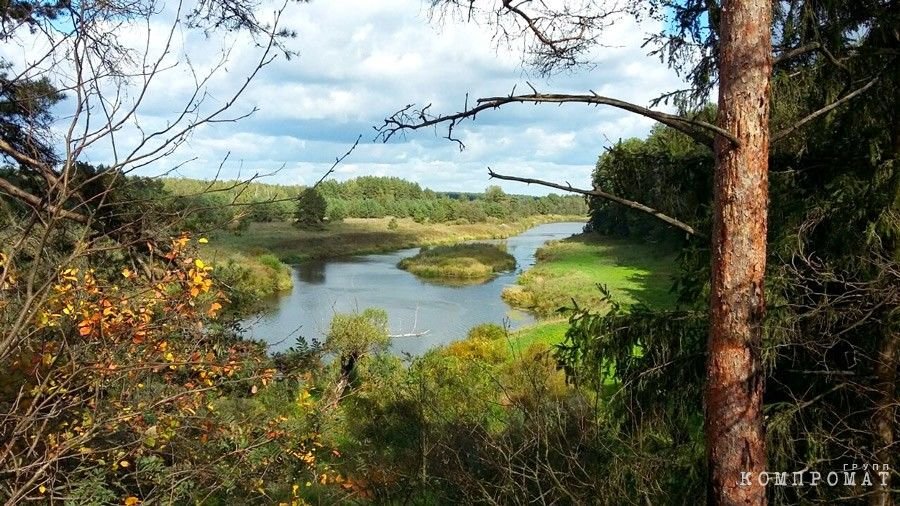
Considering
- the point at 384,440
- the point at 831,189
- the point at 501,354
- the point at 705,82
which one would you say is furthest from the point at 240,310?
the point at 501,354

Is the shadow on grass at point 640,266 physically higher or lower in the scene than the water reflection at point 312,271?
higher

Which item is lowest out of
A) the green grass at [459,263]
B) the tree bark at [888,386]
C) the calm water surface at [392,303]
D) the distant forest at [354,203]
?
the calm water surface at [392,303]

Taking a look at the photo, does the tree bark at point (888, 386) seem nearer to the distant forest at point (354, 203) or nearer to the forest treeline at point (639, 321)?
the forest treeline at point (639, 321)

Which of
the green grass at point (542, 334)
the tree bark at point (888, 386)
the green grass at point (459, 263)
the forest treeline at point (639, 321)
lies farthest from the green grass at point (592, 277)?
the tree bark at point (888, 386)

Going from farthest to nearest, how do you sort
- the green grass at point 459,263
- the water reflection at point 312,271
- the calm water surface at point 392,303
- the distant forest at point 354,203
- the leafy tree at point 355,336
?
the green grass at point 459,263, the water reflection at point 312,271, the calm water surface at point 392,303, the leafy tree at point 355,336, the distant forest at point 354,203

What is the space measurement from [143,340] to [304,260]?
37398 mm

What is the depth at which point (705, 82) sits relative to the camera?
167 inches

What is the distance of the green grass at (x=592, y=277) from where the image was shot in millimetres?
23484

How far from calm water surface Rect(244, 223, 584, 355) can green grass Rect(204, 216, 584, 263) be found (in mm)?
3666

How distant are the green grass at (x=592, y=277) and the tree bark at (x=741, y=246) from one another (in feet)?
45.4

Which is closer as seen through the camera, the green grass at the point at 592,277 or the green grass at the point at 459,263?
the green grass at the point at 592,277

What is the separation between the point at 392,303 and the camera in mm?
23266

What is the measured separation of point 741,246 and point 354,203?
75.3 meters

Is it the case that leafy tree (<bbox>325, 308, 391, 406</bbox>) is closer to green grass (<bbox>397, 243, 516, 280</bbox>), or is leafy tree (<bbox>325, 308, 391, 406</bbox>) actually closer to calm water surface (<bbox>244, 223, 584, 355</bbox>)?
calm water surface (<bbox>244, 223, 584, 355</bbox>)
